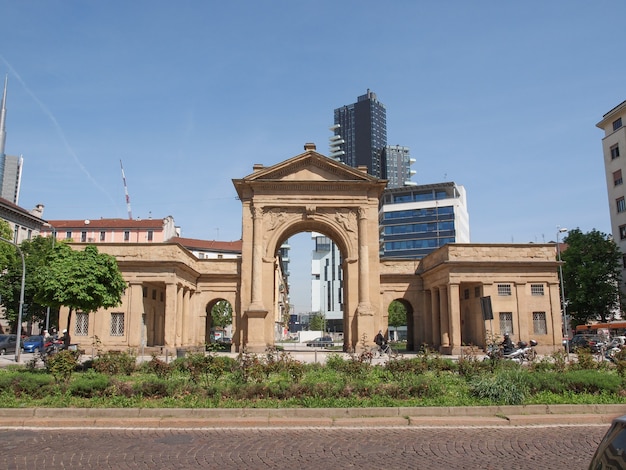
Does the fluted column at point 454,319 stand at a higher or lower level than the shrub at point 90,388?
higher

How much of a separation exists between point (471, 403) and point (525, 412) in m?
1.28

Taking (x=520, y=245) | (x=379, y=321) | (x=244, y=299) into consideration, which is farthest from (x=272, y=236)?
(x=520, y=245)

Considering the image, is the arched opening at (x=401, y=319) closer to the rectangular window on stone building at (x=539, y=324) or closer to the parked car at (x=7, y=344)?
the rectangular window on stone building at (x=539, y=324)

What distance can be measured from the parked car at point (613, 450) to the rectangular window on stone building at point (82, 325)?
39.9 m

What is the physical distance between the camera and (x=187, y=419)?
12.1m

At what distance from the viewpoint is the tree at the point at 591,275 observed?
5441 cm

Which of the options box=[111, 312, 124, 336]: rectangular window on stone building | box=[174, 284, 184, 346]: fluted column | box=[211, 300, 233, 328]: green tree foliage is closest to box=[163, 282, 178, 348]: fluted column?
box=[174, 284, 184, 346]: fluted column

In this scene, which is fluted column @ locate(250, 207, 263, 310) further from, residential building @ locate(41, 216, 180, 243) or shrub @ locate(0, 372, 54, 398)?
residential building @ locate(41, 216, 180, 243)

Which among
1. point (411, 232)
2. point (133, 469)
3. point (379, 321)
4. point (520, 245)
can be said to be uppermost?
point (411, 232)

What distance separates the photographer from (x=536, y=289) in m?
39.4

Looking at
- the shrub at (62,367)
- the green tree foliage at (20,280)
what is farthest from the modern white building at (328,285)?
the shrub at (62,367)

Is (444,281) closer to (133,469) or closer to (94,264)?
(94,264)

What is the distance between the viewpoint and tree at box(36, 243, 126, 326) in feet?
73.6

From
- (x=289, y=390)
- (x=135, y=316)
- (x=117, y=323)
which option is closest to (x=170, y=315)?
(x=135, y=316)
